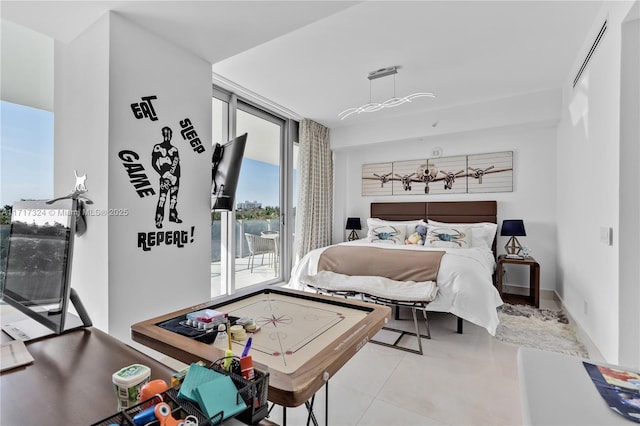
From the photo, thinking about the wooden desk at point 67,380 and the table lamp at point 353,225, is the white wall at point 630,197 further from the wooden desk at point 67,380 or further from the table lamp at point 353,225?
the table lamp at point 353,225

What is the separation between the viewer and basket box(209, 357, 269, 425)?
0.65 metres

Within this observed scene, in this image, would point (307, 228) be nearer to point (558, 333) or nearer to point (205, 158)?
point (205, 158)

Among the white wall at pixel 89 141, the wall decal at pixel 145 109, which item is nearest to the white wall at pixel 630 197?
the wall decal at pixel 145 109

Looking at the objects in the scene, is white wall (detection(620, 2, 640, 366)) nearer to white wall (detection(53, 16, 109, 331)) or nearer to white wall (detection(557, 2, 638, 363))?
white wall (detection(557, 2, 638, 363))

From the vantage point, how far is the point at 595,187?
2457mm

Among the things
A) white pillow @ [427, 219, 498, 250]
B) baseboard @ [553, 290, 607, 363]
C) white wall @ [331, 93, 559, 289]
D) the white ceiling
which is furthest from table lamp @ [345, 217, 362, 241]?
baseboard @ [553, 290, 607, 363]

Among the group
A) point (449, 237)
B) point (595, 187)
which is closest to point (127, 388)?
point (595, 187)

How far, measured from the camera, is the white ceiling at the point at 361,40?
1924mm

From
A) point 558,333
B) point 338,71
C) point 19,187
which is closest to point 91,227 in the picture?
point 19,187

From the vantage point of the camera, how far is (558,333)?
2.94 metres

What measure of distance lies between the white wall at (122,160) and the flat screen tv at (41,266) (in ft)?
1.84

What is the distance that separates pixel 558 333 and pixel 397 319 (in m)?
1.50

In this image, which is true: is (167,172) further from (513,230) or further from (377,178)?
(513,230)

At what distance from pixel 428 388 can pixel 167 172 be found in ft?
7.66
